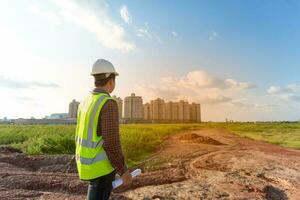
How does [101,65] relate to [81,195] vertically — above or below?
above

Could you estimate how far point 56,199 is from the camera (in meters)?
5.58

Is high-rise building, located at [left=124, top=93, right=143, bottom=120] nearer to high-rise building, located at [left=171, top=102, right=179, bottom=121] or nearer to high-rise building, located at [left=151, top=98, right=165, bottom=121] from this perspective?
high-rise building, located at [left=151, top=98, right=165, bottom=121]

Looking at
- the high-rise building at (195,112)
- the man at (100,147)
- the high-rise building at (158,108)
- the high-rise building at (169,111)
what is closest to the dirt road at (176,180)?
the man at (100,147)

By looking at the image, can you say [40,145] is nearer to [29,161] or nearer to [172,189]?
[29,161]

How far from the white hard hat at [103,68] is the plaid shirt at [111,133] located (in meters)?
0.32

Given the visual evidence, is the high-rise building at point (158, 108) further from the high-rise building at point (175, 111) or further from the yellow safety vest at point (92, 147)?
the yellow safety vest at point (92, 147)

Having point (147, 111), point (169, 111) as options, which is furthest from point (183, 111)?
point (147, 111)

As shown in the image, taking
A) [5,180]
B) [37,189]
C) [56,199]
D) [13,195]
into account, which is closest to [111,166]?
[56,199]

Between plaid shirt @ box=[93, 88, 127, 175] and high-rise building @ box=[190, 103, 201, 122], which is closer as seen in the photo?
plaid shirt @ box=[93, 88, 127, 175]

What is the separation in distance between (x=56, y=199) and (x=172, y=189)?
2.18 metres

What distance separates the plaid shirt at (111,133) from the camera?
8.42 ft

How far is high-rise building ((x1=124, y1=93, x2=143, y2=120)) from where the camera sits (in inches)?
3012

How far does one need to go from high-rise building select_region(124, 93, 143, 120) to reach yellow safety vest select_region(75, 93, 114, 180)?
73.7 metres

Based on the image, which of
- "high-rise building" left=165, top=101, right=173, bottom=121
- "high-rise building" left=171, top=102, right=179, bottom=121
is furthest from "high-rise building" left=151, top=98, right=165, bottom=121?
"high-rise building" left=171, top=102, right=179, bottom=121
